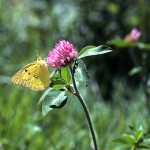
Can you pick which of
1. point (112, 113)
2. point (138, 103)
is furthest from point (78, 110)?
point (138, 103)

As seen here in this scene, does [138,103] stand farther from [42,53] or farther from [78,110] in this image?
[42,53]

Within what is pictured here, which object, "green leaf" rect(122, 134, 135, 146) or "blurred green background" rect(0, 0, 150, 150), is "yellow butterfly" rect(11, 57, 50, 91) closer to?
"green leaf" rect(122, 134, 135, 146)

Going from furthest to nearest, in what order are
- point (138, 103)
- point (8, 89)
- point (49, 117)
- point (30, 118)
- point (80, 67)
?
point (8, 89) < point (138, 103) < point (49, 117) < point (30, 118) < point (80, 67)

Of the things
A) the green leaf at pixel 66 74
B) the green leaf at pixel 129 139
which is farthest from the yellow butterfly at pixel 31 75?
the green leaf at pixel 129 139

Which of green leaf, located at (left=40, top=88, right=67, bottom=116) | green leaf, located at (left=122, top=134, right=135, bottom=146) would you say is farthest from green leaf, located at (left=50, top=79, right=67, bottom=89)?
green leaf, located at (left=122, top=134, right=135, bottom=146)

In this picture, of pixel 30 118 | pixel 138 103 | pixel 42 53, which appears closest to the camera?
pixel 30 118

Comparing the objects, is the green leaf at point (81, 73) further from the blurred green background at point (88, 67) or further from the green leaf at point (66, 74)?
the blurred green background at point (88, 67)
